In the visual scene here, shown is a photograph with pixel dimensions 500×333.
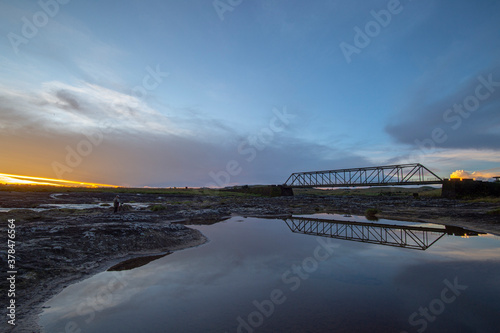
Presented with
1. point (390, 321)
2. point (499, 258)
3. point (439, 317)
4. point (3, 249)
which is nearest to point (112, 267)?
point (3, 249)

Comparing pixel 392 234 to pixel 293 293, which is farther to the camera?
pixel 392 234

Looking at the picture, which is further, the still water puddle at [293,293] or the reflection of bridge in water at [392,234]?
the reflection of bridge in water at [392,234]

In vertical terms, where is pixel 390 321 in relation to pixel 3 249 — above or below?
below

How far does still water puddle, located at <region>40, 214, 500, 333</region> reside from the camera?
231 inches

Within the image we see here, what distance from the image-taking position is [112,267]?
1030cm

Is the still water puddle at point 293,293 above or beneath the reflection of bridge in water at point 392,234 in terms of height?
above

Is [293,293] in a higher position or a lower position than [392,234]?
higher

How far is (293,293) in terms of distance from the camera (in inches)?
304

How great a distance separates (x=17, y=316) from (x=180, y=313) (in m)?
3.90

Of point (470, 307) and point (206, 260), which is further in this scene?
point (206, 260)

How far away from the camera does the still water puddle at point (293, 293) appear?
19.2ft

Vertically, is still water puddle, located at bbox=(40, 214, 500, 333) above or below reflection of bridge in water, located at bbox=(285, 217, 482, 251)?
above

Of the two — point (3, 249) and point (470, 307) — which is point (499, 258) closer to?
point (470, 307)

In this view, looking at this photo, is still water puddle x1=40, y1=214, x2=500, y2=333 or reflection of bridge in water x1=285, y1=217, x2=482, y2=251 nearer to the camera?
still water puddle x1=40, y1=214, x2=500, y2=333
